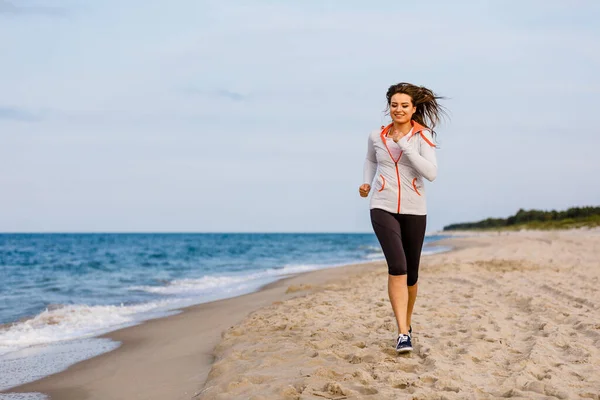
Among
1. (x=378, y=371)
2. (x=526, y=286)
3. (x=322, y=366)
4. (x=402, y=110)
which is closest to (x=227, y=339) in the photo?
(x=322, y=366)

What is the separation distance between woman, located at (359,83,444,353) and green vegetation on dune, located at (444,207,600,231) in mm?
40131

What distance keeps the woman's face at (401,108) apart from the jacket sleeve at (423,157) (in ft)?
0.69

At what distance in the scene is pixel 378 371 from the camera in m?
4.04

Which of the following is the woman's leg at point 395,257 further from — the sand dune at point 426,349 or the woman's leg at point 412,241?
the sand dune at point 426,349

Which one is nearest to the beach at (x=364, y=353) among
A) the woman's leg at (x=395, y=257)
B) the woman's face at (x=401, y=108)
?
the woman's leg at (x=395, y=257)

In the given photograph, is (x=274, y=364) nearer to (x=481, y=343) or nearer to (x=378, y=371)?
(x=378, y=371)

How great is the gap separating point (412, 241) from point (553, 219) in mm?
57733

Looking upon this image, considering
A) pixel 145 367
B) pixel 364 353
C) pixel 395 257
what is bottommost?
pixel 145 367

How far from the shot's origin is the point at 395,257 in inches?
180

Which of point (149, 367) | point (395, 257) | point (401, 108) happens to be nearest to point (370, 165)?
point (401, 108)

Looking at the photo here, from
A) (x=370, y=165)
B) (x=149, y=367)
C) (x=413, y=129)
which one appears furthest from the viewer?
(x=149, y=367)

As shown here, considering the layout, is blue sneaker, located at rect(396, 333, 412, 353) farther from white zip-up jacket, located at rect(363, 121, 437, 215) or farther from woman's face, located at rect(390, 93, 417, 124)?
woman's face, located at rect(390, 93, 417, 124)

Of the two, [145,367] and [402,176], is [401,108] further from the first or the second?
[145,367]

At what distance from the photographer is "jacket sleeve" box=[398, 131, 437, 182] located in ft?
14.5
